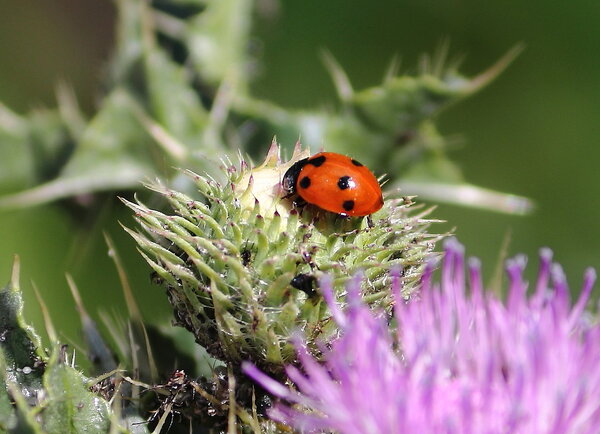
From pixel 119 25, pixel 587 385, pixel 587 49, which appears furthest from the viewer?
pixel 587 49

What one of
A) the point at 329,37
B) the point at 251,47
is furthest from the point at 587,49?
the point at 251,47

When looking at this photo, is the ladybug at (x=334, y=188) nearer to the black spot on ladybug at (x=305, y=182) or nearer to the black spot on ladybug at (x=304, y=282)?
the black spot on ladybug at (x=305, y=182)

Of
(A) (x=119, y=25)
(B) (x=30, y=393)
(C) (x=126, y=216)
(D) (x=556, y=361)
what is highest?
(A) (x=119, y=25)

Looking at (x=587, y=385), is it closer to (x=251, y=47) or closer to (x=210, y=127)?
(x=210, y=127)

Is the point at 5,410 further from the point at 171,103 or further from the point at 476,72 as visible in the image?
the point at 476,72

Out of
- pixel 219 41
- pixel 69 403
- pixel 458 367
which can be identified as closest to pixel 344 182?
pixel 458 367

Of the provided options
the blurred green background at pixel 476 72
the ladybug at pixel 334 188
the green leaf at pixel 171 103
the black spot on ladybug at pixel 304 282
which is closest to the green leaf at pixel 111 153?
the green leaf at pixel 171 103
